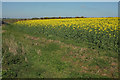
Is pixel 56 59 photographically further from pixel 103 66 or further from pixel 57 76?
pixel 103 66

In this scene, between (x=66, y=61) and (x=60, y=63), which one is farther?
(x=66, y=61)

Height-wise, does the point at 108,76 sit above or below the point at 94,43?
below

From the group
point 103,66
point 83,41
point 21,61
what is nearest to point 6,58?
point 21,61

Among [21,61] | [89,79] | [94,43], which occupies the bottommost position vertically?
[89,79]

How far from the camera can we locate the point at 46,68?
666 centimetres

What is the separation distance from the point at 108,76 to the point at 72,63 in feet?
6.62

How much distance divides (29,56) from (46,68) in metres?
1.95

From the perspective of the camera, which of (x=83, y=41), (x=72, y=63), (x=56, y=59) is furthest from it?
(x=83, y=41)

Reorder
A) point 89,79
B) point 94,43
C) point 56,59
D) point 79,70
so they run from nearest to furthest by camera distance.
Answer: point 89,79, point 79,70, point 56,59, point 94,43

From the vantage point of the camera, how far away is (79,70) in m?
6.48

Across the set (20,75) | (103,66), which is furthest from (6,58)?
(103,66)

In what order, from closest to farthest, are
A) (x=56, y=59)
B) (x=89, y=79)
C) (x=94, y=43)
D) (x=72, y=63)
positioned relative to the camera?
1. (x=89, y=79)
2. (x=72, y=63)
3. (x=56, y=59)
4. (x=94, y=43)

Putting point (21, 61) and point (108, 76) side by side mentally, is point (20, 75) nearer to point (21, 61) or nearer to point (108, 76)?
point (21, 61)

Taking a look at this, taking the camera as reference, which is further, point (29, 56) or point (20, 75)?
point (29, 56)
